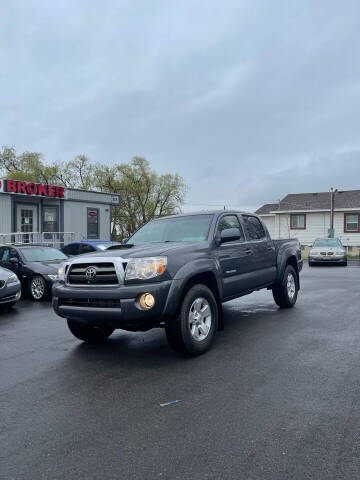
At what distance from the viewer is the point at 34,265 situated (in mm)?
11141

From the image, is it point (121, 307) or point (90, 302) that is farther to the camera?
point (90, 302)

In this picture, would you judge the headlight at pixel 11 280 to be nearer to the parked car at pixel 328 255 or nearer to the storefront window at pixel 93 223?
the storefront window at pixel 93 223

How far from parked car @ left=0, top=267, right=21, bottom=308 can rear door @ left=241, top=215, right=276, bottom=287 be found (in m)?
5.24

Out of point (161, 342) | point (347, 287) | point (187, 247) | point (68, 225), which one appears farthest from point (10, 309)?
point (68, 225)

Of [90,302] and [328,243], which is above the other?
[328,243]

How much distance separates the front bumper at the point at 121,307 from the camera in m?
4.86

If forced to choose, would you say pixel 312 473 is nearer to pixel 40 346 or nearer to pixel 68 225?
pixel 40 346

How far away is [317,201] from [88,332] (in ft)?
123

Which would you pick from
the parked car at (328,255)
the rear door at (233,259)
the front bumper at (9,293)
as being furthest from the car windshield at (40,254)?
the parked car at (328,255)

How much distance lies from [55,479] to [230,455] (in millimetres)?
1163

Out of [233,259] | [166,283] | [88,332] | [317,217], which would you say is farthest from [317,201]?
[166,283]

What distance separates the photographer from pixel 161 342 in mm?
6176

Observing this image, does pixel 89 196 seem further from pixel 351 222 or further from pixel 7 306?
pixel 351 222

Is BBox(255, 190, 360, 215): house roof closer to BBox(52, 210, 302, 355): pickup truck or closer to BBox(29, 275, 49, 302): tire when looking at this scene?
BBox(29, 275, 49, 302): tire
